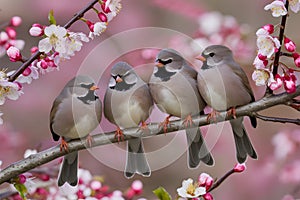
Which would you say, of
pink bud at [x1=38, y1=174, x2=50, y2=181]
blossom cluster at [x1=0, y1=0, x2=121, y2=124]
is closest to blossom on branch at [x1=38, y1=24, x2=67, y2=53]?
blossom cluster at [x1=0, y1=0, x2=121, y2=124]

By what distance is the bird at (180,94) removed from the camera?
1.90 m

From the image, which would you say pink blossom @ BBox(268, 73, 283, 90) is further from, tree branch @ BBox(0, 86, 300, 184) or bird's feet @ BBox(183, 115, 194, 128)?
bird's feet @ BBox(183, 115, 194, 128)

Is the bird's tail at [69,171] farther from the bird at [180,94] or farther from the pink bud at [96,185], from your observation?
the bird at [180,94]

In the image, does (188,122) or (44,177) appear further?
(44,177)

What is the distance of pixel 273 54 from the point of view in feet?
5.26

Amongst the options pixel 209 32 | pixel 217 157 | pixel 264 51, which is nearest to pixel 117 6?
pixel 264 51

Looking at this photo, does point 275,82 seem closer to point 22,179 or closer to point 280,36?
point 280,36

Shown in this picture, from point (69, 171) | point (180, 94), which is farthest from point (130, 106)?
point (69, 171)

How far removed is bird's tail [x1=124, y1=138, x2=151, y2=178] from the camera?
1918 millimetres

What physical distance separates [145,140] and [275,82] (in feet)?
8.52

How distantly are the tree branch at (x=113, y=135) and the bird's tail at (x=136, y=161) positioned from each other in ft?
0.69

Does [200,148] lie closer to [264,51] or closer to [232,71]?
[232,71]

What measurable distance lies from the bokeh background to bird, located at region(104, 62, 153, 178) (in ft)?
4.54

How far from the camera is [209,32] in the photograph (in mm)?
3420
